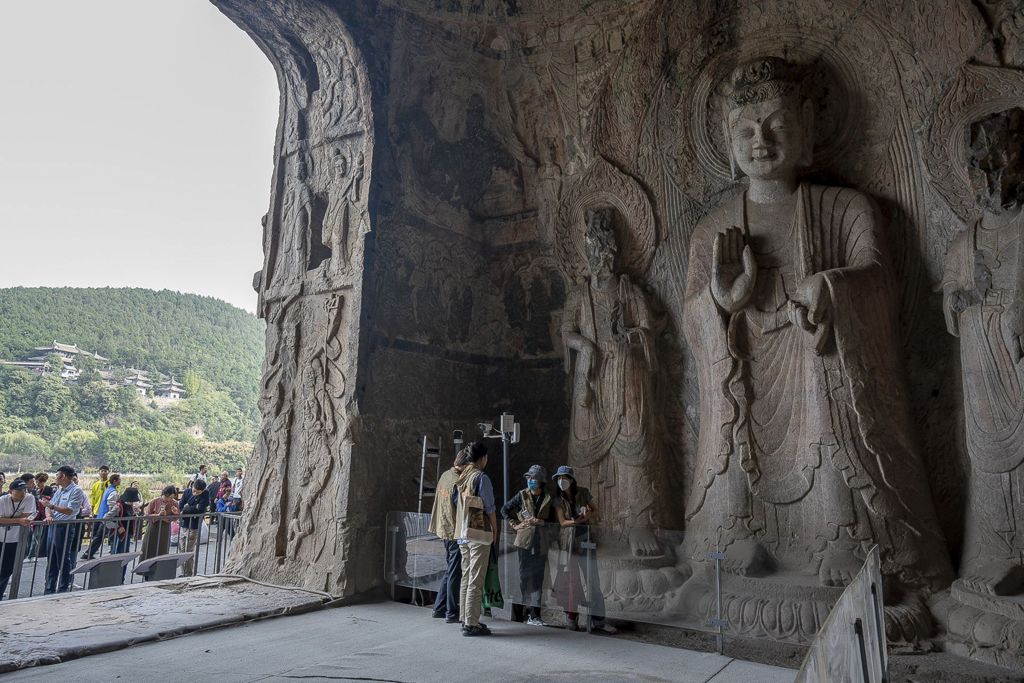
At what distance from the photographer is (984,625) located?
3.87 metres

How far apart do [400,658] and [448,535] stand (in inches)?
33.9

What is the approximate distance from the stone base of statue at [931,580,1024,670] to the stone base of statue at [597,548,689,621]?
5.36ft

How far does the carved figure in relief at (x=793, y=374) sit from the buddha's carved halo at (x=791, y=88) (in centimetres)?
3

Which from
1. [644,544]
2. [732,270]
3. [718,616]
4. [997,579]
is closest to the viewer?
[997,579]

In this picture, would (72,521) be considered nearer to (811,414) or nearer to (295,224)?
(295,224)

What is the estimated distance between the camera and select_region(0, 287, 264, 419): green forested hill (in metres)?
33.5

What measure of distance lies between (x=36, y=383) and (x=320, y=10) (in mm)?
30759

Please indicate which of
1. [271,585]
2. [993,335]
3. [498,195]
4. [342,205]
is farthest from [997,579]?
[342,205]

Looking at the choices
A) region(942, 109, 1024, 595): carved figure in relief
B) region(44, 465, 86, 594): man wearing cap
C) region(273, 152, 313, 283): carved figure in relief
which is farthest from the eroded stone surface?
region(942, 109, 1024, 595): carved figure in relief

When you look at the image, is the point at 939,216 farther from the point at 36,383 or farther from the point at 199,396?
the point at 199,396

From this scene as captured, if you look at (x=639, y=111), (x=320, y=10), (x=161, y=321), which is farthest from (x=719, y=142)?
(x=161, y=321)

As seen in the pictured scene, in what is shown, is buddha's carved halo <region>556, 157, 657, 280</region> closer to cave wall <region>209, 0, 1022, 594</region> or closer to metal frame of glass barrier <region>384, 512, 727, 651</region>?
cave wall <region>209, 0, 1022, 594</region>

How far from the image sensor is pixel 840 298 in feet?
16.1

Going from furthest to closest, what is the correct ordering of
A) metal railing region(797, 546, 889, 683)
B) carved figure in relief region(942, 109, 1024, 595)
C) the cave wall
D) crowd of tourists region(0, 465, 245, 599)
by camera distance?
1. crowd of tourists region(0, 465, 245, 599)
2. the cave wall
3. carved figure in relief region(942, 109, 1024, 595)
4. metal railing region(797, 546, 889, 683)
